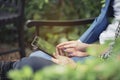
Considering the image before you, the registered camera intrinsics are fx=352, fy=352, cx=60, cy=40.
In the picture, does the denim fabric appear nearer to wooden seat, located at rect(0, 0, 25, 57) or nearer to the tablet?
the tablet

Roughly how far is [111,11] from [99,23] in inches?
5.1

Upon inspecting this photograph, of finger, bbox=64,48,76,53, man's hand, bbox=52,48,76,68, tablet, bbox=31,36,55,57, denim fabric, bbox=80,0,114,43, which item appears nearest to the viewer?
man's hand, bbox=52,48,76,68

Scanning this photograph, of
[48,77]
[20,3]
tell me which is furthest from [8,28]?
[48,77]

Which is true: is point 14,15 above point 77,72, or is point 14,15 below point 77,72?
below

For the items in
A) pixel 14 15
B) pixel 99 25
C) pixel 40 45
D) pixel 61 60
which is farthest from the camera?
pixel 14 15

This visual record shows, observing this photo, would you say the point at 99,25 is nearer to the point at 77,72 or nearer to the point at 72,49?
the point at 72,49

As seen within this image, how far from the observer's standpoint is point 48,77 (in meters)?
0.91

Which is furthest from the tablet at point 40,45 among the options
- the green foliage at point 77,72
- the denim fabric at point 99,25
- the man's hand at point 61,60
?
the green foliage at point 77,72

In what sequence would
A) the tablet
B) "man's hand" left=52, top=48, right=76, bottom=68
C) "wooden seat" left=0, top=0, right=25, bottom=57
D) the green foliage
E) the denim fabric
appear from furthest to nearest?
"wooden seat" left=0, top=0, right=25, bottom=57 → the denim fabric → the tablet → "man's hand" left=52, top=48, right=76, bottom=68 → the green foliage

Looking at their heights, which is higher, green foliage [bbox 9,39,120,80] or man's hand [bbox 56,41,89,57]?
green foliage [bbox 9,39,120,80]

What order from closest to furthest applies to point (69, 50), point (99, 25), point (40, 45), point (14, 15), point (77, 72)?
point (77, 72), point (40, 45), point (69, 50), point (99, 25), point (14, 15)

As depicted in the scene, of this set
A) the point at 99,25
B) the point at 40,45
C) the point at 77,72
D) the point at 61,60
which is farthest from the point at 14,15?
the point at 77,72

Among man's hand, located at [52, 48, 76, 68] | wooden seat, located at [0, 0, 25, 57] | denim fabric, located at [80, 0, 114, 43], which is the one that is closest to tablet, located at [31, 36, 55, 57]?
man's hand, located at [52, 48, 76, 68]

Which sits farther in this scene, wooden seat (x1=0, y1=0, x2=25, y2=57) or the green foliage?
wooden seat (x1=0, y1=0, x2=25, y2=57)
